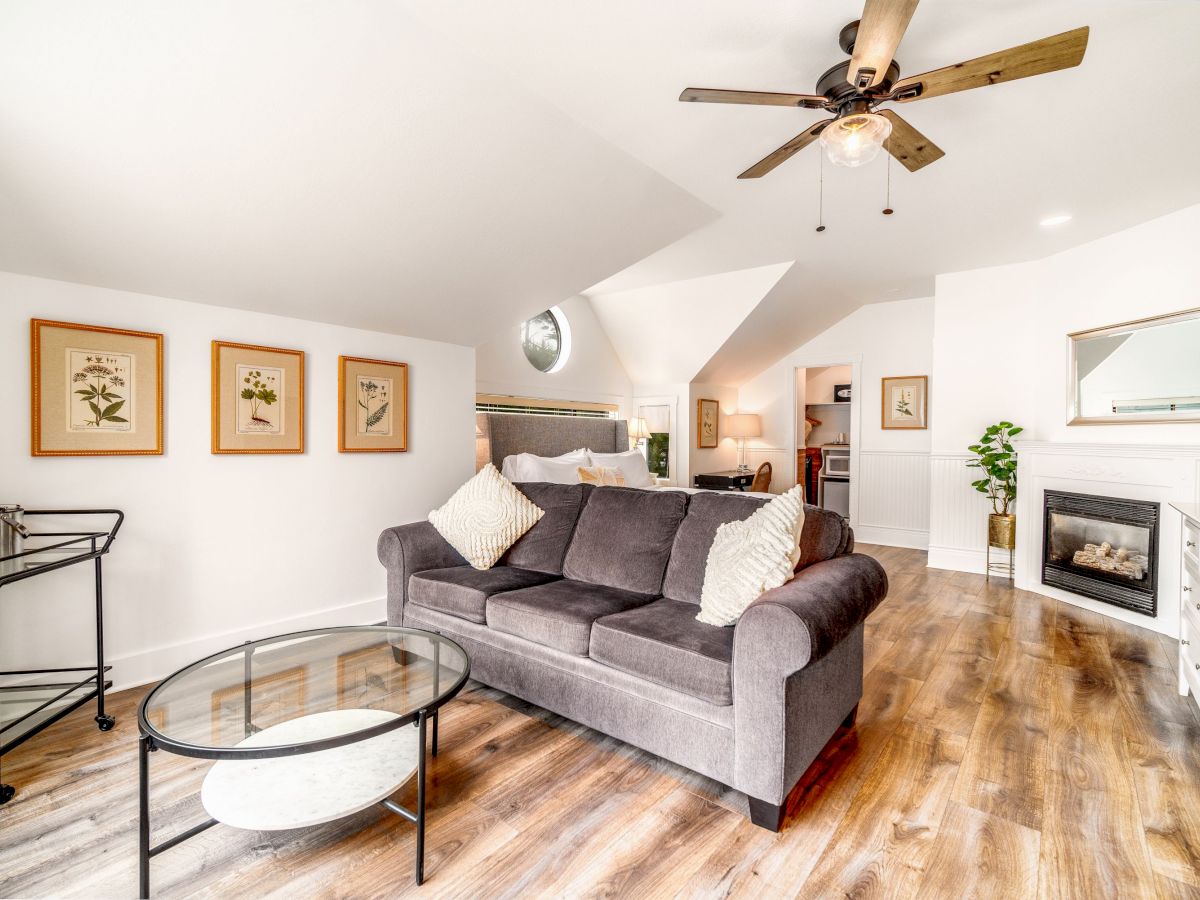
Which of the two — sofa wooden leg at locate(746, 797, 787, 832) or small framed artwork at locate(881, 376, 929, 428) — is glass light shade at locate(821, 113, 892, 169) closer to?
sofa wooden leg at locate(746, 797, 787, 832)

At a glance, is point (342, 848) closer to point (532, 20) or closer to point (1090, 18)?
point (532, 20)

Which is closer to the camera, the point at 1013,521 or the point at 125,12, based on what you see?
the point at 125,12

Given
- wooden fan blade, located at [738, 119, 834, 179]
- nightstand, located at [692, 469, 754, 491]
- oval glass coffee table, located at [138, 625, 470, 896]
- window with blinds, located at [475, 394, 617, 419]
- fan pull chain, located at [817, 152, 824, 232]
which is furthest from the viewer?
nightstand, located at [692, 469, 754, 491]

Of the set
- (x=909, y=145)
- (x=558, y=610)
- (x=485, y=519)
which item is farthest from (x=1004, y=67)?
(x=485, y=519)

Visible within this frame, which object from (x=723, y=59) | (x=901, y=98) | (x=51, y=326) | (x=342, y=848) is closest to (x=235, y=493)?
(x=51, y=326)

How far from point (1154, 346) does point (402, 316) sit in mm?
4773

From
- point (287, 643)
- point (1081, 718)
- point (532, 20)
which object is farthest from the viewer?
point (1081, 718)

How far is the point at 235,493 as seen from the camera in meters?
2.99

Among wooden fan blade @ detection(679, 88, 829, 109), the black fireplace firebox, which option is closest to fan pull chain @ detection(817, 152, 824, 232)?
wooden fan blade @ detection(679, 88, 829, 109)

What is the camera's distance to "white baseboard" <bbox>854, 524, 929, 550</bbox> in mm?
6059

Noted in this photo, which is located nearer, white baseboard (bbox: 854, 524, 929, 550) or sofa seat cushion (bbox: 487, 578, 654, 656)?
sofa seat cushion (bbox: 487, 578, 654, 656)

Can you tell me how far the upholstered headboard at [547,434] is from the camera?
4.62 m

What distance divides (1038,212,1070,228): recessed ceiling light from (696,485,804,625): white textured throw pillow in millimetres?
3089

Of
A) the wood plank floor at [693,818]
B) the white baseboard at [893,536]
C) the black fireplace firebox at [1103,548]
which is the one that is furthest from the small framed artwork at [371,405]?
the white baseboard at [893,536]
